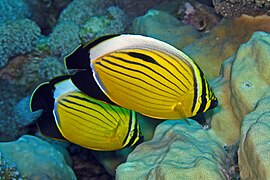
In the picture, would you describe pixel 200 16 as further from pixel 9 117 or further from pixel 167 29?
pixel 9 117

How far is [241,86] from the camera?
209 cm

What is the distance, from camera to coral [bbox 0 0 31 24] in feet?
14.8

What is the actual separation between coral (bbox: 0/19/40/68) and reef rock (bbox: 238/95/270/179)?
112 inches

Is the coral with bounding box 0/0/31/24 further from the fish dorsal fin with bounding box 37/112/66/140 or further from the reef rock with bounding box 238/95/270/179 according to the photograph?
the reef rock with bounding box 238/95/270/179

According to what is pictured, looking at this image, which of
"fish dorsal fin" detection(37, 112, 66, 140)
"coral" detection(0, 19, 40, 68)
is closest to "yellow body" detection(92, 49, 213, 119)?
"fish dorsal fin" detection(37, 112, 66, 140)

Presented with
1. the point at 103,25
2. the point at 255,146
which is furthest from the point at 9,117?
the point at 255,146

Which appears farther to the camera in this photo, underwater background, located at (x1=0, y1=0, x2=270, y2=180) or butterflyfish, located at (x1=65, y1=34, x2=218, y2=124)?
underwater background, located at (x1=0, y1=0, x2=270, y2=180)

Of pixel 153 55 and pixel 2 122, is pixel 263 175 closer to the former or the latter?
pixel 153 55

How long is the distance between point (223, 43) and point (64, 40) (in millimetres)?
1730

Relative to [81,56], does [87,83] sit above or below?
below

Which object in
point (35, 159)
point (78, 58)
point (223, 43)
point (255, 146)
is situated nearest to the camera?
point (255, 146)

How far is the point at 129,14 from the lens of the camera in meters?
4.38

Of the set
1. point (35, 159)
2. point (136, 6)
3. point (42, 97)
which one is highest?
point (42, 97)

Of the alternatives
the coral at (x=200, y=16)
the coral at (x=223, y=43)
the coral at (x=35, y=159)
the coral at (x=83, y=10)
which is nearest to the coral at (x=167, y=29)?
the coral at (x=200, y=16)
